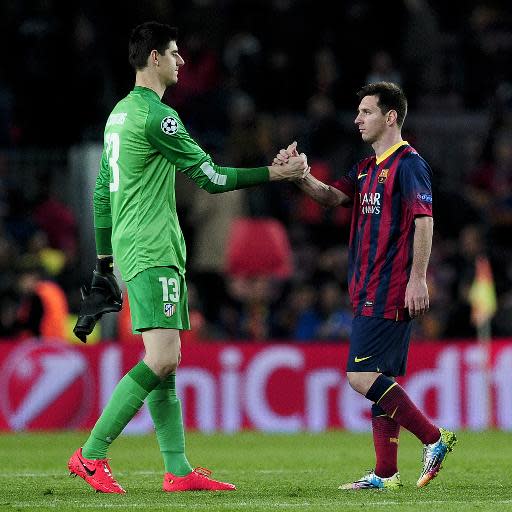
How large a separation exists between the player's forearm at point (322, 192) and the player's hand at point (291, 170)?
0.08 m

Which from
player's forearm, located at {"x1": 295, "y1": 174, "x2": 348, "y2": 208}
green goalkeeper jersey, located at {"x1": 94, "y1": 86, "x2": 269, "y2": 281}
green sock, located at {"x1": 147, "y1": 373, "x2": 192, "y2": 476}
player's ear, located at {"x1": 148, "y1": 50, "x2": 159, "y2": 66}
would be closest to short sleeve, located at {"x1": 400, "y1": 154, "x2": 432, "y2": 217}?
player's forearm, located at {"x1": 295, "y1": 174, "x2": 348, "y2": 208}

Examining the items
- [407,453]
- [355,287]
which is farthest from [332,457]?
[355,287]

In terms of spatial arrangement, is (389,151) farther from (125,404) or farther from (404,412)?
(125,404)

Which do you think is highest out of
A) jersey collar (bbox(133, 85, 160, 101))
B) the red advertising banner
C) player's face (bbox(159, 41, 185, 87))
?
player's face (bbox(159, 41, 185, 87))

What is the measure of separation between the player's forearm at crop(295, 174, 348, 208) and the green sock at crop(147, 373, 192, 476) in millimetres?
1350

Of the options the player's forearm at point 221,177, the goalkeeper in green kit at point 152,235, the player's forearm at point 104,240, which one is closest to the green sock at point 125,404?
the goalkeeper in green kit at point 152,235

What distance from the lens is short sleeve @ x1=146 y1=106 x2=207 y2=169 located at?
815cm

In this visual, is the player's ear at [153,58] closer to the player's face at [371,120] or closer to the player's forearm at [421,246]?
the player's face at [371,120]

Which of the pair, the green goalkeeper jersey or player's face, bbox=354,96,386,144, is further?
player's face, bbox=354,96,386,144

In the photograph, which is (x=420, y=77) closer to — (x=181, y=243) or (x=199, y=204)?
(x=199, y=204)

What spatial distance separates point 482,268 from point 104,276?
8.29 metres

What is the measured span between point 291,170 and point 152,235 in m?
0.91

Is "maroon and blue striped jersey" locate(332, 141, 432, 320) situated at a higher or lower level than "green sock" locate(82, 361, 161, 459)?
higher

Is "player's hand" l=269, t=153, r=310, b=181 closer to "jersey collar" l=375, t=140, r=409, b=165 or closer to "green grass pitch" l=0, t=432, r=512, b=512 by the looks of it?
"jersey collar" l=375, t=140, r=409, b=165
